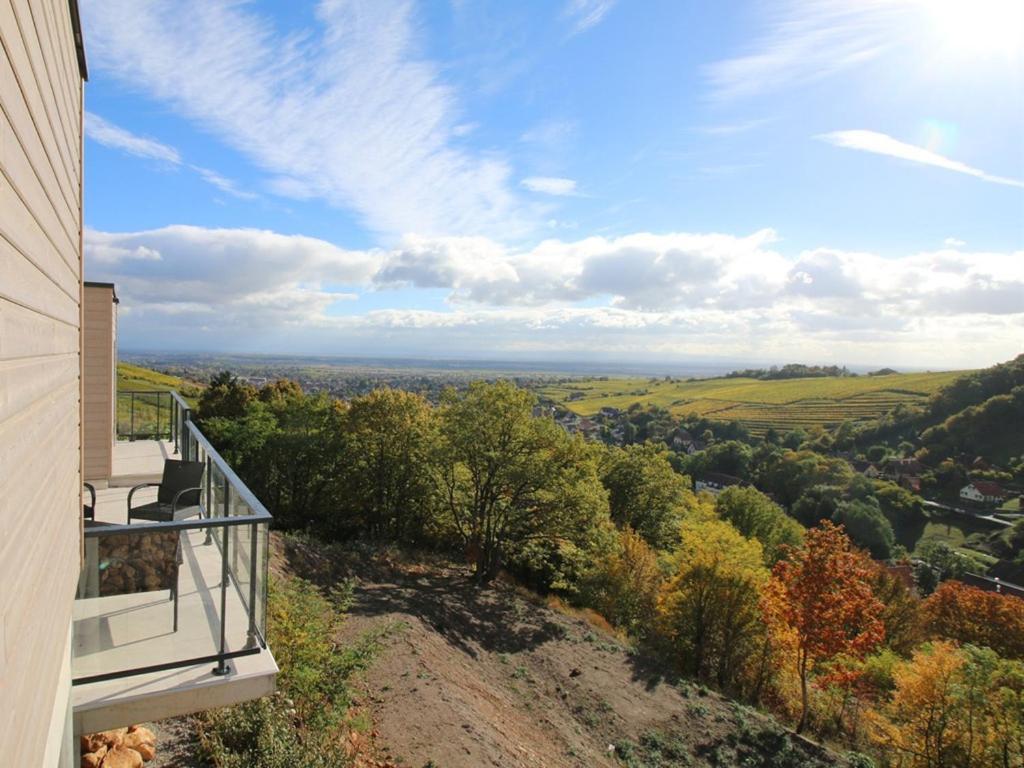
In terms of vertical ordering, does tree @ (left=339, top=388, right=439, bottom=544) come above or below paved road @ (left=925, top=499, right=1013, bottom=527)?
above

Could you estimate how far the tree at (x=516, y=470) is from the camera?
731 inches

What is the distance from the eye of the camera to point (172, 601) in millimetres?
3773

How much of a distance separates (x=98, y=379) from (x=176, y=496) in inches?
143

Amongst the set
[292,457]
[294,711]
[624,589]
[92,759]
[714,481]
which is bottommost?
[714,481]

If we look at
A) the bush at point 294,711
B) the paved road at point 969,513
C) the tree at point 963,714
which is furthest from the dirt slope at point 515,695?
the paved road at point 969,513

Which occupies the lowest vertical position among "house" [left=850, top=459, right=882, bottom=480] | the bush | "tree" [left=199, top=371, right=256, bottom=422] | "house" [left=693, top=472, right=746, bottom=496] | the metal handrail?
"house" [left=693, top=472, right=746, bottom=496]

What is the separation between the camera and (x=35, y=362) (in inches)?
79.7

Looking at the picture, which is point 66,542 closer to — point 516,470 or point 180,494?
point 180,494

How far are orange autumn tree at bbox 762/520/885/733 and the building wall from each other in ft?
49.8

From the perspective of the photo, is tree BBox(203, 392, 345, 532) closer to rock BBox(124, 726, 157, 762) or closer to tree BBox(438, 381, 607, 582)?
tree BBox(438, 381, 607, 582)

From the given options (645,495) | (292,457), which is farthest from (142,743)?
(645,495)

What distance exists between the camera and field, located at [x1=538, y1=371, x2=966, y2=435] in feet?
304

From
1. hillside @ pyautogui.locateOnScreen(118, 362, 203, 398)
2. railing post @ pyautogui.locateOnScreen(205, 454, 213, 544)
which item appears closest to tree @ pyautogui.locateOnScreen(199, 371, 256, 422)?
hillside @ pyautogui.locateOnScreen(118, 362, 203, 398)

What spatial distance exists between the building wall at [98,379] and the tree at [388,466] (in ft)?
45.7
